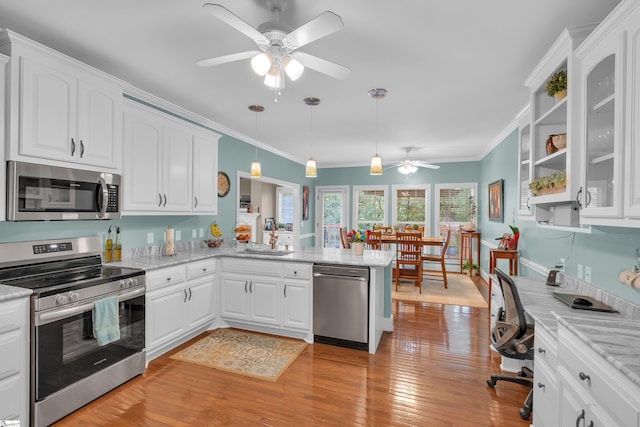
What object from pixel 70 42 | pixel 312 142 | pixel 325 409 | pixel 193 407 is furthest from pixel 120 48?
pixel 312 142

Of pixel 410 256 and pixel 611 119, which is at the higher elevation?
pixel 611 119

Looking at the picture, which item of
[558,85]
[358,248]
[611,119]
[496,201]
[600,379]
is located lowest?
[600,379]

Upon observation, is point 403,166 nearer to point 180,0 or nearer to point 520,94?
point 520,94

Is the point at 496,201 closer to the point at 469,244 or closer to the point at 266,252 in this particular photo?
the point at 469,244

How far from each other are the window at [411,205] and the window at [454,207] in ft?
0.99

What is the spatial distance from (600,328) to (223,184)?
4221 millimetres

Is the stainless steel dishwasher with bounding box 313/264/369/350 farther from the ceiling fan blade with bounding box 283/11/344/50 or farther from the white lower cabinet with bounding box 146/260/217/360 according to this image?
the ceiling fan blade with bounding box 283/11/344/50

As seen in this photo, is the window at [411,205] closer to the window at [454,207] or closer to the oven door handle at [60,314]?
the window at [454,207]

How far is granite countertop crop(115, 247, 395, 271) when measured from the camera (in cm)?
299

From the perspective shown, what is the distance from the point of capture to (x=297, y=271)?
3.36 metres

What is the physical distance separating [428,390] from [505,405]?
0.55 m

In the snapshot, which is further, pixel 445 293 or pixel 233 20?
pixel 445 293

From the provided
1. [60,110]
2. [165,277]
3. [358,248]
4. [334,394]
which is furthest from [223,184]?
[334,394]

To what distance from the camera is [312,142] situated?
5648 mm
